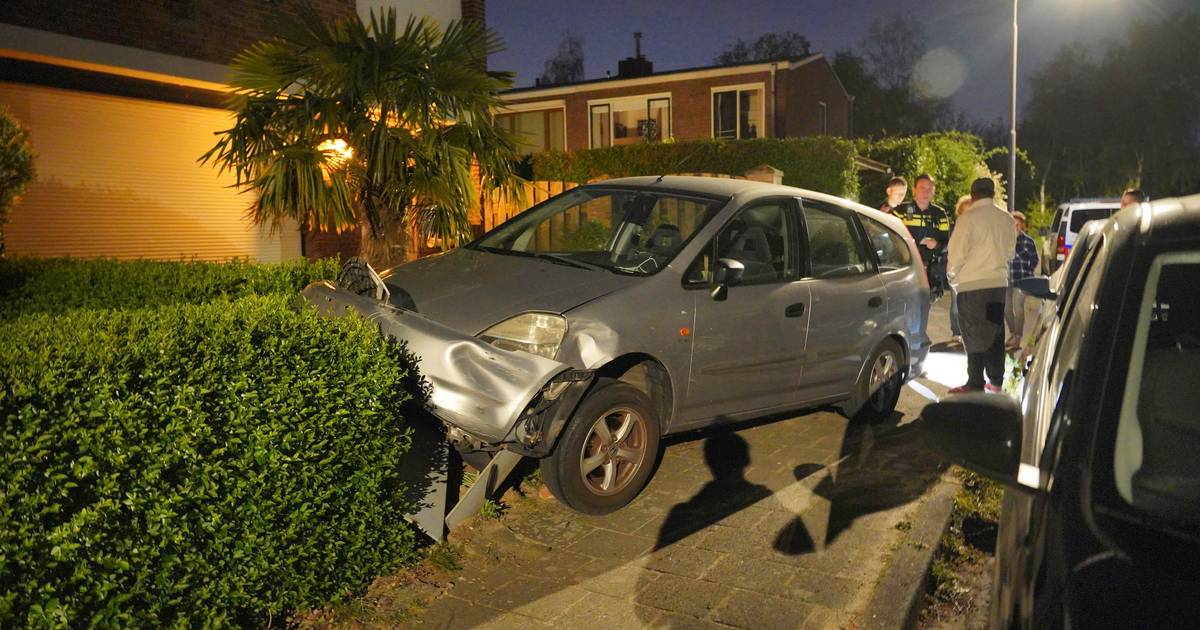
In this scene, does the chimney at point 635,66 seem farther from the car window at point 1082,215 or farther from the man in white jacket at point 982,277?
the man in white jacket at point 982,277

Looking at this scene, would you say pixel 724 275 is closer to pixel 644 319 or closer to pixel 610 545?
pixel 644 319

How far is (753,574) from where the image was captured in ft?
14.0

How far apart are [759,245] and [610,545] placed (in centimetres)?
224

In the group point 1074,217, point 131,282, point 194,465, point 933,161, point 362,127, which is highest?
point 933,161

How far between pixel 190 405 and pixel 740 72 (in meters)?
28.7

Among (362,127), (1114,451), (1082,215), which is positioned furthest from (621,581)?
(1082,215)

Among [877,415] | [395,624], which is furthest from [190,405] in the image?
[877,415]

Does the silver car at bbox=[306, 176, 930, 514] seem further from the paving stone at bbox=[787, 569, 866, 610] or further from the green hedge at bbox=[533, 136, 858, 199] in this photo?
the green hedge at bbox=[533, 136, 858, 199]

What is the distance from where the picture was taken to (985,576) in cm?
446

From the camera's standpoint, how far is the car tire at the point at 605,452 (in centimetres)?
468

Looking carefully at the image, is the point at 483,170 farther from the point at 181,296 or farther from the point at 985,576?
the point at 985,576

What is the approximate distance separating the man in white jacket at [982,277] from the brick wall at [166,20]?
591cm

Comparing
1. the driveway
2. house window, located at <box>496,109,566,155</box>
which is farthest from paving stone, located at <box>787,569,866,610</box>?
house window, located at <box>496,109,566,155</box>

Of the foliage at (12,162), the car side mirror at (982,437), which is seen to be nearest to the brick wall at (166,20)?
the foliage at (12,162)
